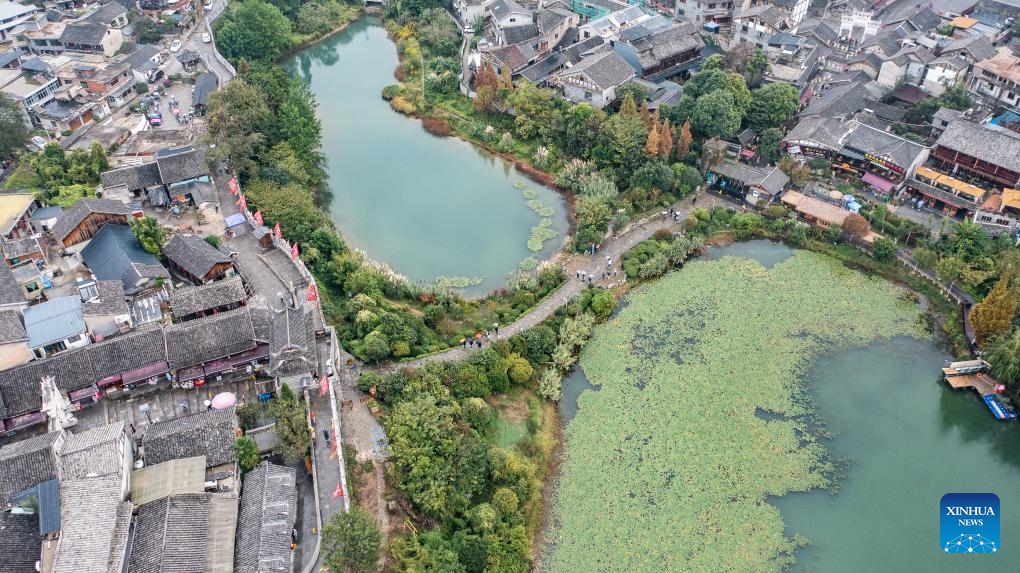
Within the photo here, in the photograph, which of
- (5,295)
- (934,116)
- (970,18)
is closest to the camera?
(5,295)

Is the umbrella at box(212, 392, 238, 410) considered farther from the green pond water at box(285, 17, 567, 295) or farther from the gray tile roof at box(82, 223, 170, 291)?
the green pond water at box(285, 17, 567, 295)

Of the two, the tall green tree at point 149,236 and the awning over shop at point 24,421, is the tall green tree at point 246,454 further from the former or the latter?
the tall green tree at point 149,236

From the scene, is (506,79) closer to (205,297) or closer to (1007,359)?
(205,297)

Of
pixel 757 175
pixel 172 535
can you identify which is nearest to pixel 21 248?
pixel 172 535

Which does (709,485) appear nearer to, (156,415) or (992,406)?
(992,406)

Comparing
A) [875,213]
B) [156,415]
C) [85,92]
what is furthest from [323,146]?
[875,213]

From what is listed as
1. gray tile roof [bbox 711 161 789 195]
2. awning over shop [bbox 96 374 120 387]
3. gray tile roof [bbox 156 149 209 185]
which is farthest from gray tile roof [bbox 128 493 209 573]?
gray tile roof [bbox 711 161 789 195]
